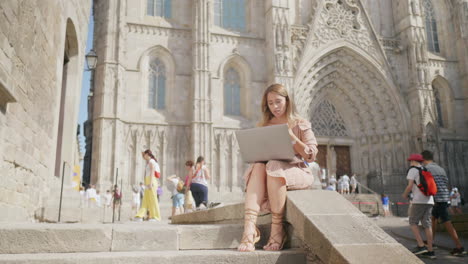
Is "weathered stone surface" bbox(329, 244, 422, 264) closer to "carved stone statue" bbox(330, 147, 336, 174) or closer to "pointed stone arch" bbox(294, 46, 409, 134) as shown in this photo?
"pointed stone arch" bbox(294, 46, 409, 134)

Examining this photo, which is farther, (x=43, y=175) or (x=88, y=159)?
(x=88, y=159)

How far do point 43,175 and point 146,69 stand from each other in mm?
12154

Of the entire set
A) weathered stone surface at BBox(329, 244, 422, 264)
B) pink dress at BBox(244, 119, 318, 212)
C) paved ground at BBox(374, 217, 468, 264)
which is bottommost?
paved ground at BBox(374, 217, 468, 264)

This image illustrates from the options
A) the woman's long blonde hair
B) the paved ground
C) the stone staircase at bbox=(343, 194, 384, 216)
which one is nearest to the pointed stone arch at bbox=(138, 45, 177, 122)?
the stone staircase at bbox=(343, 194, 384, 216)

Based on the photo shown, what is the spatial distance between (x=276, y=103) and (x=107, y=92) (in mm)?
14957

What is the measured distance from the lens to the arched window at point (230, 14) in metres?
20.6

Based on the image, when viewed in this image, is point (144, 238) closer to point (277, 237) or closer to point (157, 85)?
point (277, 237)

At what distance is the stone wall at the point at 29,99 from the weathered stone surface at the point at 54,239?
2.62 metres

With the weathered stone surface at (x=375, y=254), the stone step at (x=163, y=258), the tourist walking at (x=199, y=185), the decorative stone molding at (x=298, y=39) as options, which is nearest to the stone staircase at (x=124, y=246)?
the stone step at (x=163, y=258)

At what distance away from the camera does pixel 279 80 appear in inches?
744

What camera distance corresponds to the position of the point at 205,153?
57.7 feet

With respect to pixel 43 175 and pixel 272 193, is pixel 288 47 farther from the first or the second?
pixel 272 193

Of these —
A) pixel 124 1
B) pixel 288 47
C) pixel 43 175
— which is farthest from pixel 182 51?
pixel 43 175

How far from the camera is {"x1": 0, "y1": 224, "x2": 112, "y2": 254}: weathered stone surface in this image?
274 cm
